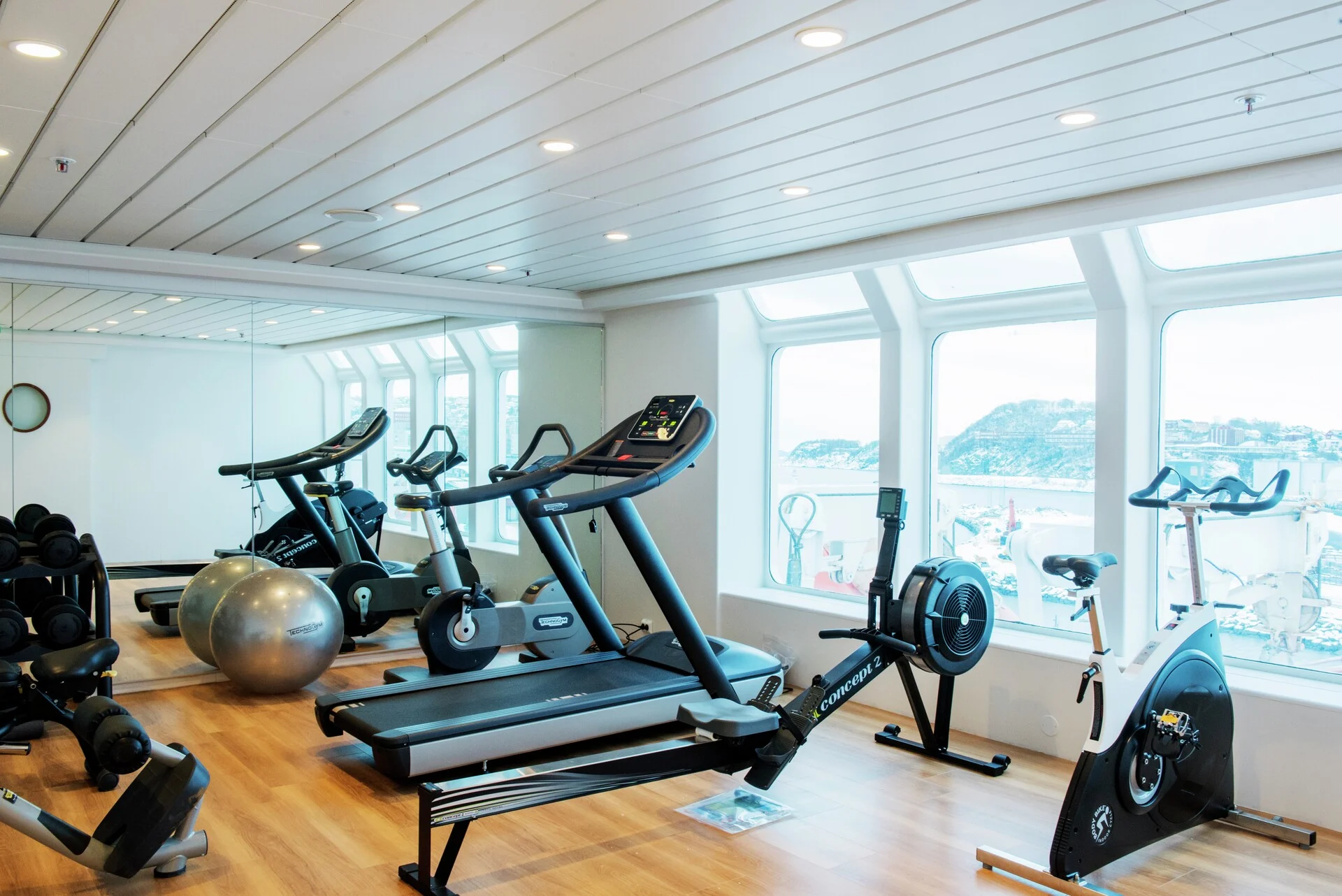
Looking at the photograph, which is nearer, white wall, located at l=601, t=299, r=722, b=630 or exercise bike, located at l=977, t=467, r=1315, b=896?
exercise bike, located at l=977, t=467, r=1315, b=896

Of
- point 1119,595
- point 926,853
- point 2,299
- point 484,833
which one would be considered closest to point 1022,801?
point 926,853

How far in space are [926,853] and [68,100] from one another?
3572 millimetres

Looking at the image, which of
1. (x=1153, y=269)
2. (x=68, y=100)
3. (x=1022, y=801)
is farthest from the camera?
(x=1153, y=269)

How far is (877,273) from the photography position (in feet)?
17.8

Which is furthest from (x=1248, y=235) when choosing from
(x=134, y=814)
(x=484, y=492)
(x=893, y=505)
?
(x=134, y=814)

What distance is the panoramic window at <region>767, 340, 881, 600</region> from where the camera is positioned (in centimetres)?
593

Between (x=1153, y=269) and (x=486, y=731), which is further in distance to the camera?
(x=1153, y=269)

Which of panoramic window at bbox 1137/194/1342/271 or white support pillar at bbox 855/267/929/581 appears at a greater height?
panoramic window at bbox 1137/194/1342/271

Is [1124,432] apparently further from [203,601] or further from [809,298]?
[203,601]

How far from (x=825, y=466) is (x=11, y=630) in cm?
426

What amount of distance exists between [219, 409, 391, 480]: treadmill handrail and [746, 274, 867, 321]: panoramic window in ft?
7.97

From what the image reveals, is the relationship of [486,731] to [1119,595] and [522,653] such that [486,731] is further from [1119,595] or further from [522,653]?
[1119,595]

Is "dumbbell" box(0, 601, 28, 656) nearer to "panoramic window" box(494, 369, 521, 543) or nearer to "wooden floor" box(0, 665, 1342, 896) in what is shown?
"wooden floor" box(0, 665, 1342, 896)

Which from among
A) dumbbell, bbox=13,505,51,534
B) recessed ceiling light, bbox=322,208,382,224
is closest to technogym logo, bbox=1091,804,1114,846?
recessed ceiling light, bbox=322,208,382,224
